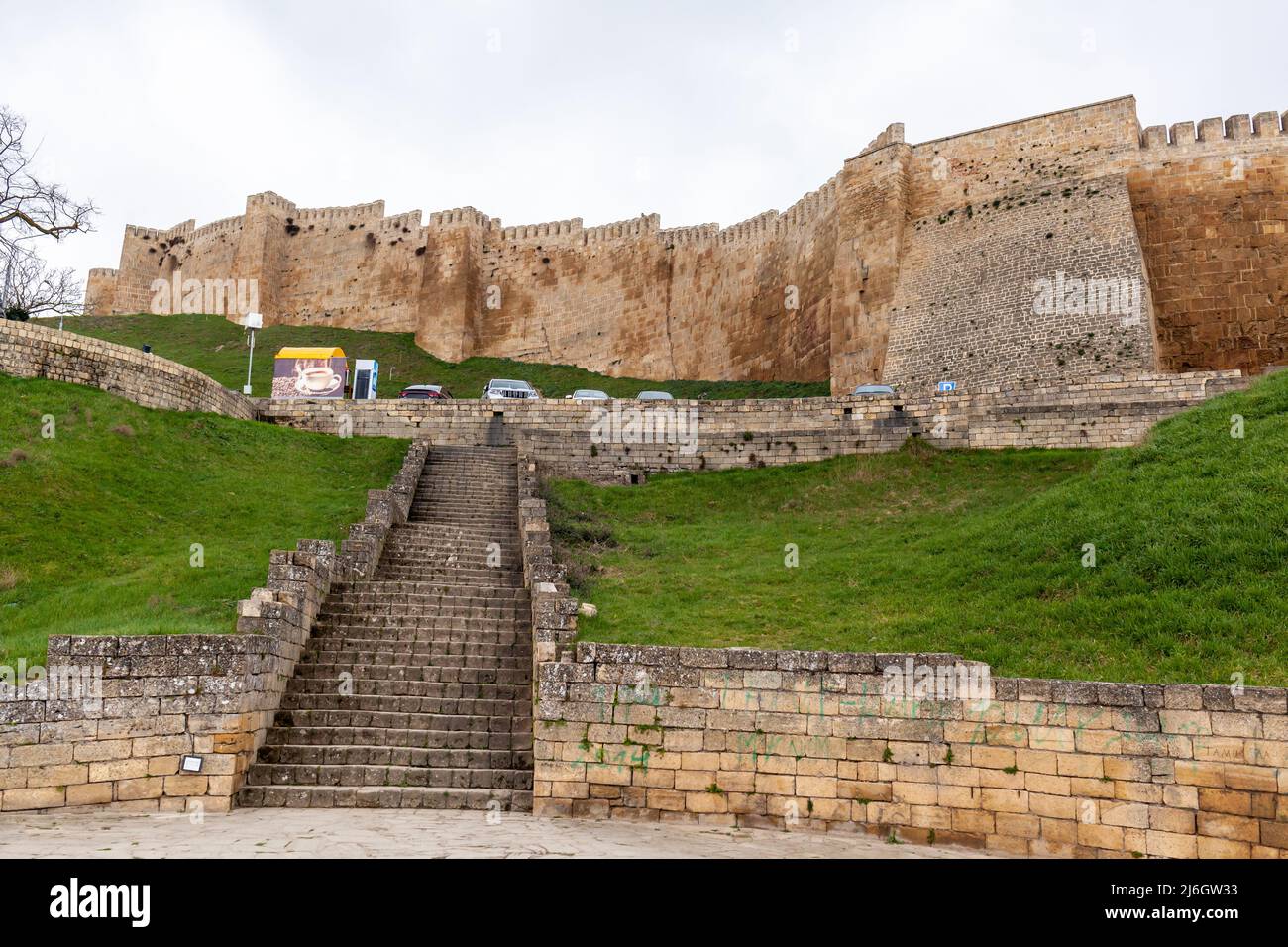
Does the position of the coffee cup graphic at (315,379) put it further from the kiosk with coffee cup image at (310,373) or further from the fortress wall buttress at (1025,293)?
the fortress wall buttress at (1025,293)

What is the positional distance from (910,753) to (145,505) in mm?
14192

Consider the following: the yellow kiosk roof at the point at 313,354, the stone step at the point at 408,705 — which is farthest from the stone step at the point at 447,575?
the yellow kiosk roof at the point at 313,354

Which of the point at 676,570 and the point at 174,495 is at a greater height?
the point at 174,495

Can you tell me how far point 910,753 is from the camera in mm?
8367

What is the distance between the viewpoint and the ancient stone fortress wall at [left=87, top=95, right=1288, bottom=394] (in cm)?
2681

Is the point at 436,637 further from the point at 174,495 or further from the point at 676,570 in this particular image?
the point at 174,495

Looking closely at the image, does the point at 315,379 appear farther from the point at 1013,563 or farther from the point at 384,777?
the point at 1013,563

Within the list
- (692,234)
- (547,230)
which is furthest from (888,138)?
(547,230)

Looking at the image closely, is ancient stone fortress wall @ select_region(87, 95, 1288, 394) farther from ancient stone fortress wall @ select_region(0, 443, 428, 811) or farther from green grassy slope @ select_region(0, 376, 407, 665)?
ancient stone fortress wall @ select_region(0, 443, 428, 811)

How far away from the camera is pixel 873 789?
8.39m

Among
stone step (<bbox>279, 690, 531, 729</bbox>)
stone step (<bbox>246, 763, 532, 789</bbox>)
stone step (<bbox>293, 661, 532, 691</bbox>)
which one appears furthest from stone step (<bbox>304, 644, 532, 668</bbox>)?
stone step (<bbox>246, 763, 532, 789</bbox>)
